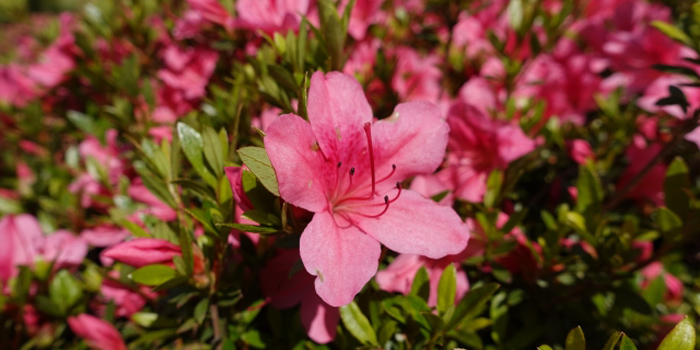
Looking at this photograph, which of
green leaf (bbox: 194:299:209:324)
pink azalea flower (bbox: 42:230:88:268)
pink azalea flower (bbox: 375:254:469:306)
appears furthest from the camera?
pink azalea flower (bbox: 42:230:88:268)

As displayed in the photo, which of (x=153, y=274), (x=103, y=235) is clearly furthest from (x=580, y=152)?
(x=103, y=235)

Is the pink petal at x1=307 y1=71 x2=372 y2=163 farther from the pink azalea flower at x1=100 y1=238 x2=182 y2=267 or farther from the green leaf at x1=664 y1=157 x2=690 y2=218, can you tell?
the green leaf at x1=664 y1=157 x2=690 y2=218

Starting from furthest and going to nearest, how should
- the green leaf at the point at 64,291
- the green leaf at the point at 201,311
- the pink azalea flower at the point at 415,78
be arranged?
1. the pink azalea flower at the point at 415,78
2. the green leaf at the point at 64,291
3. the green leaf at the point at 201,311

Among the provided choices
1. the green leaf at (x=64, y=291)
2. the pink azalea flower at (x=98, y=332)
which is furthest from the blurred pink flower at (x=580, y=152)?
the green leaf at (x=64, y=291)

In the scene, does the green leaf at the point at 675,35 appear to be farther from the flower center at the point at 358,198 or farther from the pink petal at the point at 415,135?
the flower center at the point at 358,198

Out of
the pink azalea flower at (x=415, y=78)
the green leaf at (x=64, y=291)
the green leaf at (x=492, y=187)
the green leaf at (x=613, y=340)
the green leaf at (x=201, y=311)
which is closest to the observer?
the green leaf at (x=613, y=340)

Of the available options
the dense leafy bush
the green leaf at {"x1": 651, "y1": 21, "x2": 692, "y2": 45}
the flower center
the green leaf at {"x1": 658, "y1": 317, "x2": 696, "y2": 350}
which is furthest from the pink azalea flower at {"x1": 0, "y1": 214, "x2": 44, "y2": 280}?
the green leaf at {"x1": 651, "y1": 21, "x2": 692, "y2": 45}
